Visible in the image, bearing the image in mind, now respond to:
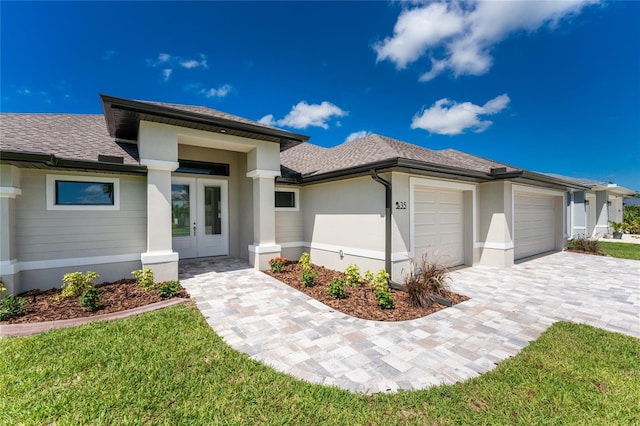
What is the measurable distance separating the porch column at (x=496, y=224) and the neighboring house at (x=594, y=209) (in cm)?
1010

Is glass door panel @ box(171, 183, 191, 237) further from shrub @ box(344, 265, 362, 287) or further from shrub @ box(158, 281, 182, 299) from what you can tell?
shrub @ box(344, 265, 362, 287)

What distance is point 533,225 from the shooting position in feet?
33.6

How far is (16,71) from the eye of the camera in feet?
20.4

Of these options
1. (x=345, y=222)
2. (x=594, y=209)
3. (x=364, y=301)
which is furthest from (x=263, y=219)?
(x=594, y=209)

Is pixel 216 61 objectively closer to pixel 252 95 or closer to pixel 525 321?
pixel 252 95

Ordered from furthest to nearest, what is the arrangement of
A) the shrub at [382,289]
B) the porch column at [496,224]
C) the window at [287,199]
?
1. the window at [287,199]
2. the porch column at [496,224]
3. the shrub at [382,289]

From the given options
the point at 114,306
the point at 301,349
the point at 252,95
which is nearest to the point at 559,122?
the point at 252,95

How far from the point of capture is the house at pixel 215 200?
552 centimetres

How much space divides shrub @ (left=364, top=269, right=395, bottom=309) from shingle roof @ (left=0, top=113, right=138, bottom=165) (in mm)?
6649

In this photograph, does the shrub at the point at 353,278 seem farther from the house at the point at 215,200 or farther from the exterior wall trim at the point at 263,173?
the exterior wall trim at the point at 263,173

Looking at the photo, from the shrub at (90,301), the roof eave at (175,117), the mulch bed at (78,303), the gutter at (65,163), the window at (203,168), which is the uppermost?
the roof eave at (175,117)

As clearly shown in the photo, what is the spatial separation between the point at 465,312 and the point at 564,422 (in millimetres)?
2525

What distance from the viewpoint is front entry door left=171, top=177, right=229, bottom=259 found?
8438 mm

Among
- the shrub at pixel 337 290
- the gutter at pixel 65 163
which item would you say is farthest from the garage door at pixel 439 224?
the gutter at pixel 65 163
